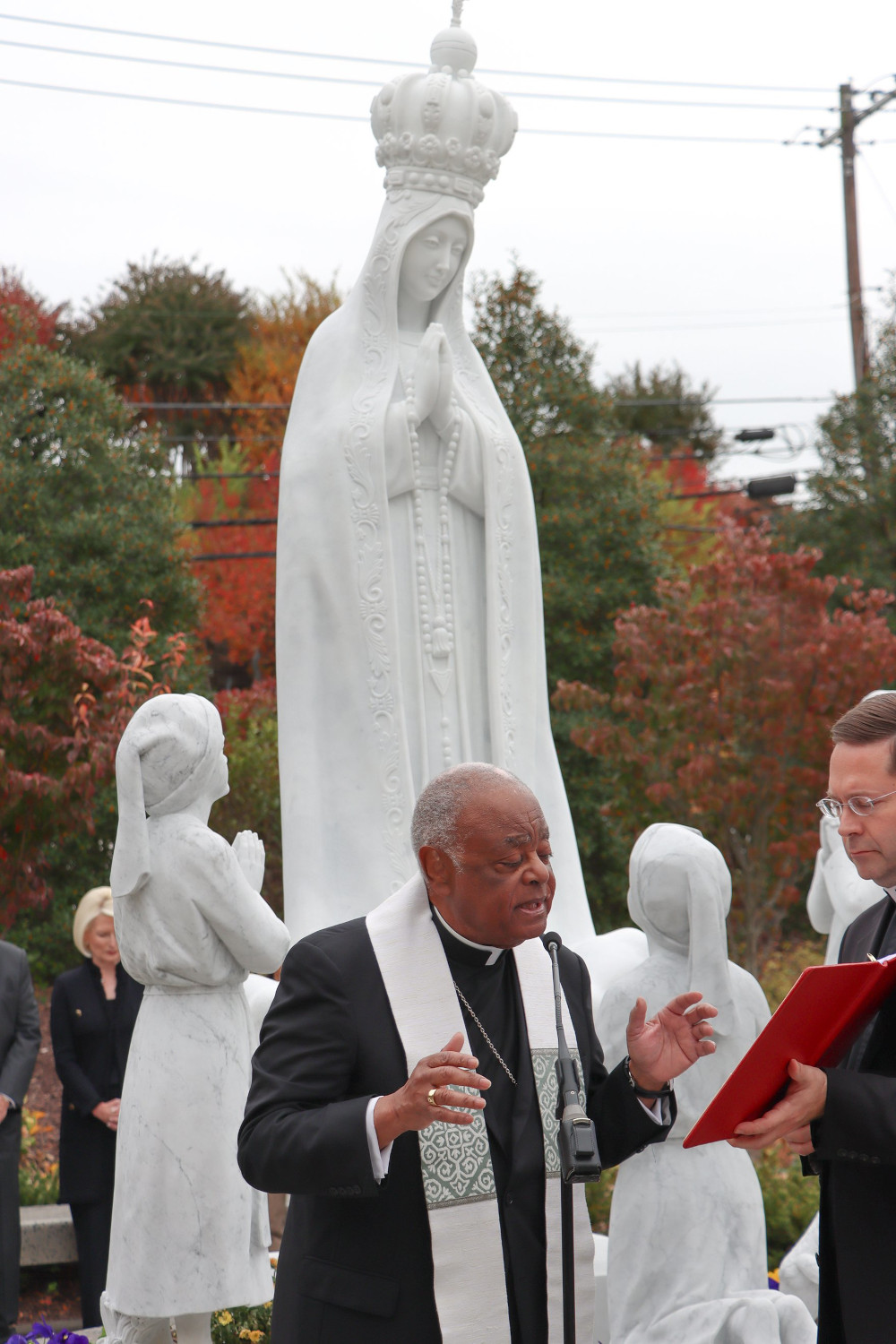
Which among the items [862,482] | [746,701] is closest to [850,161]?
[862,482]

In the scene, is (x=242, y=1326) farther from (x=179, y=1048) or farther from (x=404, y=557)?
(x=404, y=557)

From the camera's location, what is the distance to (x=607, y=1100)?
2.98m

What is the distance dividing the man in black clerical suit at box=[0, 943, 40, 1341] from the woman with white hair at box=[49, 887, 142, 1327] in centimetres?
27

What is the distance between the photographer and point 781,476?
18.9 m

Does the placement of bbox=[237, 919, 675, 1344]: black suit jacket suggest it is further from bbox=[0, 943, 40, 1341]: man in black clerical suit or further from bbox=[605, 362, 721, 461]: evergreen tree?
bbox=[605, 362, 721, 461]: evergreen tree

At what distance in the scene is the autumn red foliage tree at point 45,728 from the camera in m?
10.7

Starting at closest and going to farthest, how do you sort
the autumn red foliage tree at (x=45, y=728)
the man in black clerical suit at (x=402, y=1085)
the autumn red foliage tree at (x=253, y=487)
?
the man in black clerical suit at (x=402, y=1085)
the autumn red foliage tree at (x=45, y=728)
the autumn red foliage tree at (x=253, y=487)

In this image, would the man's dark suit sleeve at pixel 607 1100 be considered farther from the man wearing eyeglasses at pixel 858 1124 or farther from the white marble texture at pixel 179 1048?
the white marble texture at pixel 179 1048

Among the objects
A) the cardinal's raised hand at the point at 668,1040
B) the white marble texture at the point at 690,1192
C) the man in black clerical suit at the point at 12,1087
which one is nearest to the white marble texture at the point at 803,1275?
the white marble texture at the point at 690,1192

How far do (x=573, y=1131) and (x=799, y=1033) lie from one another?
19.5 inches

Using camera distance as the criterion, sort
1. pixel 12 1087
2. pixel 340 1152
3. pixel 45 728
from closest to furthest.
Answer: pixel 340 1152 → pixel 12 1087 → pixel 45 728

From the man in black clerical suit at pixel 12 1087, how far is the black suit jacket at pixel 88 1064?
0.23 meters

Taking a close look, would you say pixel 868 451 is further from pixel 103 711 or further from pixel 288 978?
pixel 288 978

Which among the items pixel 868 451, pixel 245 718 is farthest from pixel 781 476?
pixel 245 718
